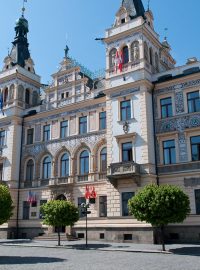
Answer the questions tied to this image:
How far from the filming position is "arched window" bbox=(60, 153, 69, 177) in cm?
3556

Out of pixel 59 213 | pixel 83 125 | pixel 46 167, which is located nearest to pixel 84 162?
pixel 83 125

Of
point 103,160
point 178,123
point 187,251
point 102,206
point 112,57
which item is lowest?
point 187,251

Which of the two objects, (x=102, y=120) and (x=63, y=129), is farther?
(x=63, y=129)

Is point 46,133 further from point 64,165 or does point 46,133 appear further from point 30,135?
point 64,165

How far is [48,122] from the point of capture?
38.2 meters

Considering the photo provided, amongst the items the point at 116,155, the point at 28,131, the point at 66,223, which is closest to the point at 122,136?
the point at 116,155

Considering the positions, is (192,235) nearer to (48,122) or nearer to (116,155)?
(116,155)

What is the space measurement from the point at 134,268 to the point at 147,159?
14.2 meters

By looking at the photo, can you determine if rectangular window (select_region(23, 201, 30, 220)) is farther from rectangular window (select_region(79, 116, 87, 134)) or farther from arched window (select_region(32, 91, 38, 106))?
arched window (select_region(32, 91, 38, 106))

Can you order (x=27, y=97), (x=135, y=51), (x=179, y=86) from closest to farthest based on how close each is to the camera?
1. (x=179, y=86)
2. (x=135, y=51)
3. (x=27, y=97)

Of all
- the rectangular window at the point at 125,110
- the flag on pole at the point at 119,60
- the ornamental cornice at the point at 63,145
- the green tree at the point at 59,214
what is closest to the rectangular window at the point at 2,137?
the ornamental cornice at the point at 63,145

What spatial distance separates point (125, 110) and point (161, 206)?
11952mm

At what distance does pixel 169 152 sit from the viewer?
2900cm

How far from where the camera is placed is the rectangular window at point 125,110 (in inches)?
1213
